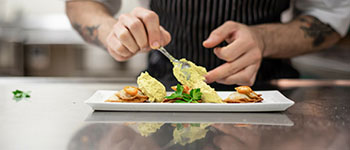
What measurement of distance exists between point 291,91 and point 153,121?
65 centimetres

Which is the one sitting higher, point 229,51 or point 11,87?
point 229,51

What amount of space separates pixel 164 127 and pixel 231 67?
1.81 ft

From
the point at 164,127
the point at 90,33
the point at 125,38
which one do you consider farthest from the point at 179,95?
the point at 90,33

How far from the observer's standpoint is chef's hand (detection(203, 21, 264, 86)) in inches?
48.1

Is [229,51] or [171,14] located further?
[171,14]

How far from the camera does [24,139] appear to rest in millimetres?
648

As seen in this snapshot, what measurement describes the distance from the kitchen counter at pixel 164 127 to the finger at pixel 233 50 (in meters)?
0.24

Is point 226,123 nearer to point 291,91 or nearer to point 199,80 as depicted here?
point 199,80

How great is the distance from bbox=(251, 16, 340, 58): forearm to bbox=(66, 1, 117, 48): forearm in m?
0.58

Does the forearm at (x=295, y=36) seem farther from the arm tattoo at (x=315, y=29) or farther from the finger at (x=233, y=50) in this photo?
the finger at (x=233, y=50)

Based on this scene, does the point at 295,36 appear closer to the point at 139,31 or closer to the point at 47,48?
the point at 139,31

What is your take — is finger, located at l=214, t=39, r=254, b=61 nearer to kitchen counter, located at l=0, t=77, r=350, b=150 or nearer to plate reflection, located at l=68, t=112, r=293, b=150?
kitchen counter, located at l=0, t=77, r=350, b=150

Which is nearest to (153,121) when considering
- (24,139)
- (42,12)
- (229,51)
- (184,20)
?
(24,139)

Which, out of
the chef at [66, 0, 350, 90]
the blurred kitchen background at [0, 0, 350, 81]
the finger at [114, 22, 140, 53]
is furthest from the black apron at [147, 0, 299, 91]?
the blurred kitchen background at [0, 0, 350, 81]
